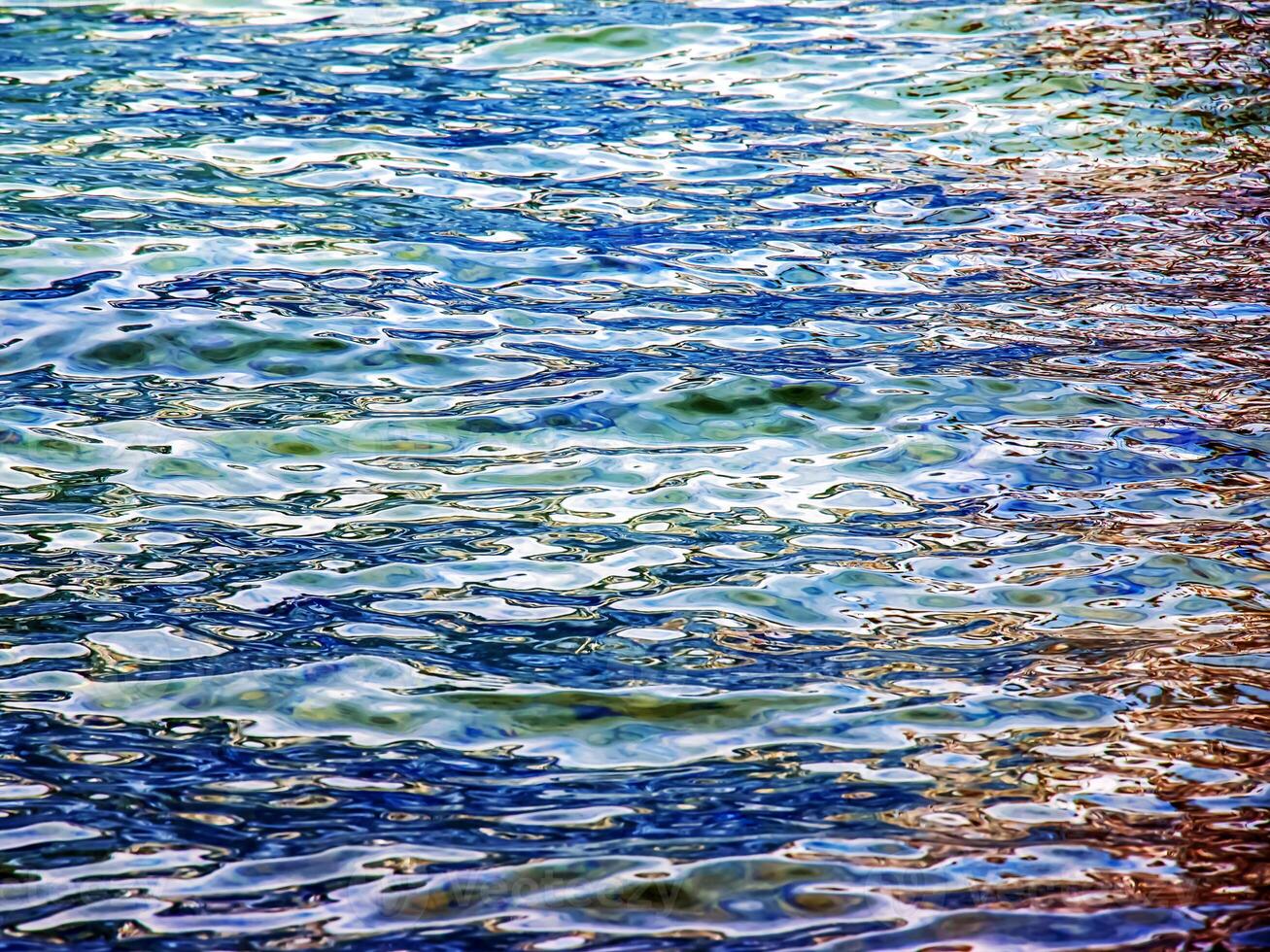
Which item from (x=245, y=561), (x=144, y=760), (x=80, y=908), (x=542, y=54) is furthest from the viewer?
(x=542, y=54)

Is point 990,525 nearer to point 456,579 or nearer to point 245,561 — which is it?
point 456,579

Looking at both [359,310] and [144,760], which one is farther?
[359,310]

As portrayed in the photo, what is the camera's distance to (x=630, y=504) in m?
4.35

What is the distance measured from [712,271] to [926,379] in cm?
131

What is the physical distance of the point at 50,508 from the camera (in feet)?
13.7

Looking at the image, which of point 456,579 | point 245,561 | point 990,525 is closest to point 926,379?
point 990,525

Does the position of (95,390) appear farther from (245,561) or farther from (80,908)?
(80,908)

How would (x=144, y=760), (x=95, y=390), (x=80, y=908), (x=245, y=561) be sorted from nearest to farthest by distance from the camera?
1. (x=80, y=908)
2. (x=144, y=760)
3. (x=245, y=561)
4. (x=95, y=390)

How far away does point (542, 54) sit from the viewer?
8.83 m

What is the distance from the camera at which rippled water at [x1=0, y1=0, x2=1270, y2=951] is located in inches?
109

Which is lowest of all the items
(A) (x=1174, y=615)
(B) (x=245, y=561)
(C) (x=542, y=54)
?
(A) (x=1174, y=615)

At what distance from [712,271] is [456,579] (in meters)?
2.64

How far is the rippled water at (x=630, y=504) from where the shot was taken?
2.77 m

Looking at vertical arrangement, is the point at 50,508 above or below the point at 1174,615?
above
